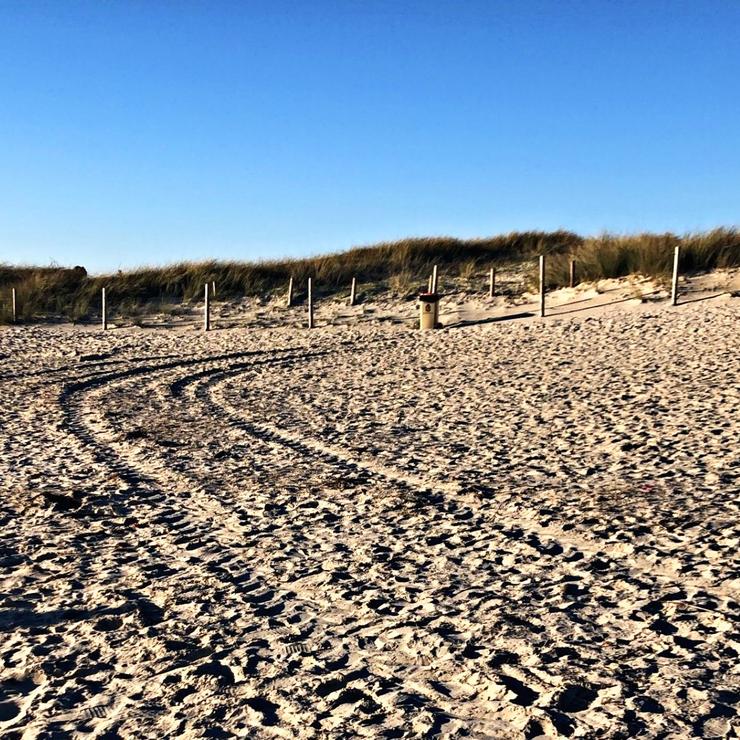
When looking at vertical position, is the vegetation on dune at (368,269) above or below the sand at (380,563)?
above

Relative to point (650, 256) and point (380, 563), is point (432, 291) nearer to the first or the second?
→ point (650, 256)

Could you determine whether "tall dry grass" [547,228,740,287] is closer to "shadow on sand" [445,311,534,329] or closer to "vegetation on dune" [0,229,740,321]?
"vegetation on dune" [0,229,740,321]

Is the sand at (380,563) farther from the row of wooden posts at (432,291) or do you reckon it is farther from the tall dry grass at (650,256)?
the tall dry grass at (650,256)

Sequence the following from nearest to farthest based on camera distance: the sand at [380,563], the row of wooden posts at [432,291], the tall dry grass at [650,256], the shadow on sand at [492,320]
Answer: the sand at [380,563] < the row of wooden posts at [432,291] < the shadow on sand at [492,320] < the tall dry grass at [650,256]

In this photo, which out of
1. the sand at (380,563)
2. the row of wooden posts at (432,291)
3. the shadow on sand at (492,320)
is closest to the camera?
the sand at (380,563)

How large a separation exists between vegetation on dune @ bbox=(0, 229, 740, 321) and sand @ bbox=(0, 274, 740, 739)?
1342 centimetres

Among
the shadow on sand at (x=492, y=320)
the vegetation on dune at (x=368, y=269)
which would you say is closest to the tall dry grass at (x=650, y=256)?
the vegetation on dune at (x=368, y=269)

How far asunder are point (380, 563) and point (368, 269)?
84.6 feet

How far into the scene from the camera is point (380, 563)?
A: 4.74m

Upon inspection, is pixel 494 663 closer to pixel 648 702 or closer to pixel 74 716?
pixel 648 702

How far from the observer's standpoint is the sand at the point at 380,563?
10.3ft

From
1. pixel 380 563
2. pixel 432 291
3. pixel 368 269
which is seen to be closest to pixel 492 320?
pixel 432 291

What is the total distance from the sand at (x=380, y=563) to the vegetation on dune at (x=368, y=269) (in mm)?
13423

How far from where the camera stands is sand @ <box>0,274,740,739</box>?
3129mm
